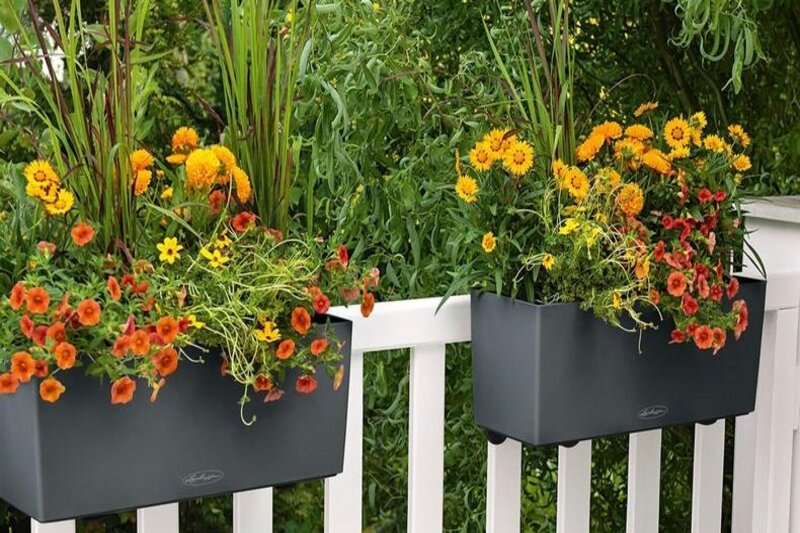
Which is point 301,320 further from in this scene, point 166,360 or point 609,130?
point 609,130

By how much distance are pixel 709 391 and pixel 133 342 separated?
30.9 inches

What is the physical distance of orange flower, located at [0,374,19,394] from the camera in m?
1.16

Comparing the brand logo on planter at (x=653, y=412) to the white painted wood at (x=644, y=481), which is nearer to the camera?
the brand logo on planter at (x=653, y=412)

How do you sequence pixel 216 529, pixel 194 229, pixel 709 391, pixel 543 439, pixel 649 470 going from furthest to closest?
1. pixel 216 529
2. pixel 649 470
3. pixel 709 391
4. pixel 543 439
5. pixel 194 229

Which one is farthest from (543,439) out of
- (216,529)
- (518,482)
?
(216,529)

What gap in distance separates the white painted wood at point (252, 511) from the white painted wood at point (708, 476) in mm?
672

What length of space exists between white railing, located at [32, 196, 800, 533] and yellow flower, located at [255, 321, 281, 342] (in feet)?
0.71

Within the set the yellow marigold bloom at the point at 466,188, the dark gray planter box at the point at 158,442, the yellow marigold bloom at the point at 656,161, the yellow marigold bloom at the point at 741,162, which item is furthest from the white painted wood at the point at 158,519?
the yellow marigold bloom at the point at 741,162

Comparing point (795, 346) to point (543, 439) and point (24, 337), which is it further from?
point (24, 337)

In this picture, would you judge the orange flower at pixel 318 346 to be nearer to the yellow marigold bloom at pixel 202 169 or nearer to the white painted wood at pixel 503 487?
the yellow marigold bloom at pixel 202 169

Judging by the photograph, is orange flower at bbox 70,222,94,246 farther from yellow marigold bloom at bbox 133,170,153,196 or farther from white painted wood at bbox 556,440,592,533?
white painted wood at bbox 556,440,592,533

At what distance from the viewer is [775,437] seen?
6.18 ft

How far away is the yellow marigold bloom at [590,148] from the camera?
1556 mm

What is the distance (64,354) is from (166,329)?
92 millimetres
